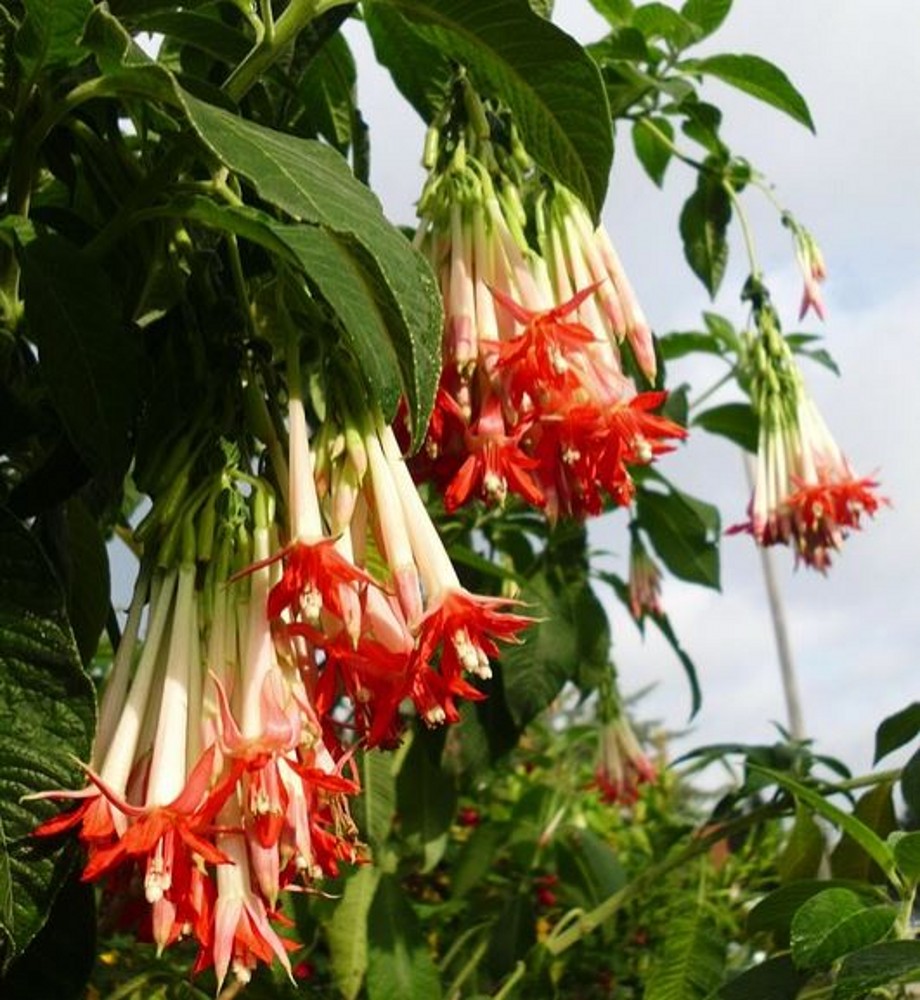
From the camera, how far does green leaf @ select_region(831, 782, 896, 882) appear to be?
45.0 inches

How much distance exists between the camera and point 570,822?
7.22 ft

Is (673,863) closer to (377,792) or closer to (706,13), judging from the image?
(377,792)

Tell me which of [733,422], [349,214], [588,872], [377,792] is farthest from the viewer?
[588,872]

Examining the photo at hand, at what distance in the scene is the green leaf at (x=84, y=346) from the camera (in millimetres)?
682

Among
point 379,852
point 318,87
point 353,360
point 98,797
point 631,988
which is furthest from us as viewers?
point 631,988

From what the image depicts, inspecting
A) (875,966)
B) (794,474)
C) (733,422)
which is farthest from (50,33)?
(733,422)

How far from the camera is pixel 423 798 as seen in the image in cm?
147

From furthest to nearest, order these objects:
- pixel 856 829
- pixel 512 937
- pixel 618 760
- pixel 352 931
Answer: pixel 618 760 < pixel 512 937 < pixel 352 931 < pixel 856 829

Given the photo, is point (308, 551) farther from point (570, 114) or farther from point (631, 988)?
point (631, 988)

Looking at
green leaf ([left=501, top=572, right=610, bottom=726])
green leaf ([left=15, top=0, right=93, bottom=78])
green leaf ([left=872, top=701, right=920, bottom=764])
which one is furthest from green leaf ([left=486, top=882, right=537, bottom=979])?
green leaf ([left=15, top=0, right=93, bottom=78])

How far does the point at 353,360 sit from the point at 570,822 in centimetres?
165

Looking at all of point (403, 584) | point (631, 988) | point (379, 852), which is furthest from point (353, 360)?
point (631, 988)

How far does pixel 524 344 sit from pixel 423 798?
82 centimetres

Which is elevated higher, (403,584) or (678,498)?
(678,498)
